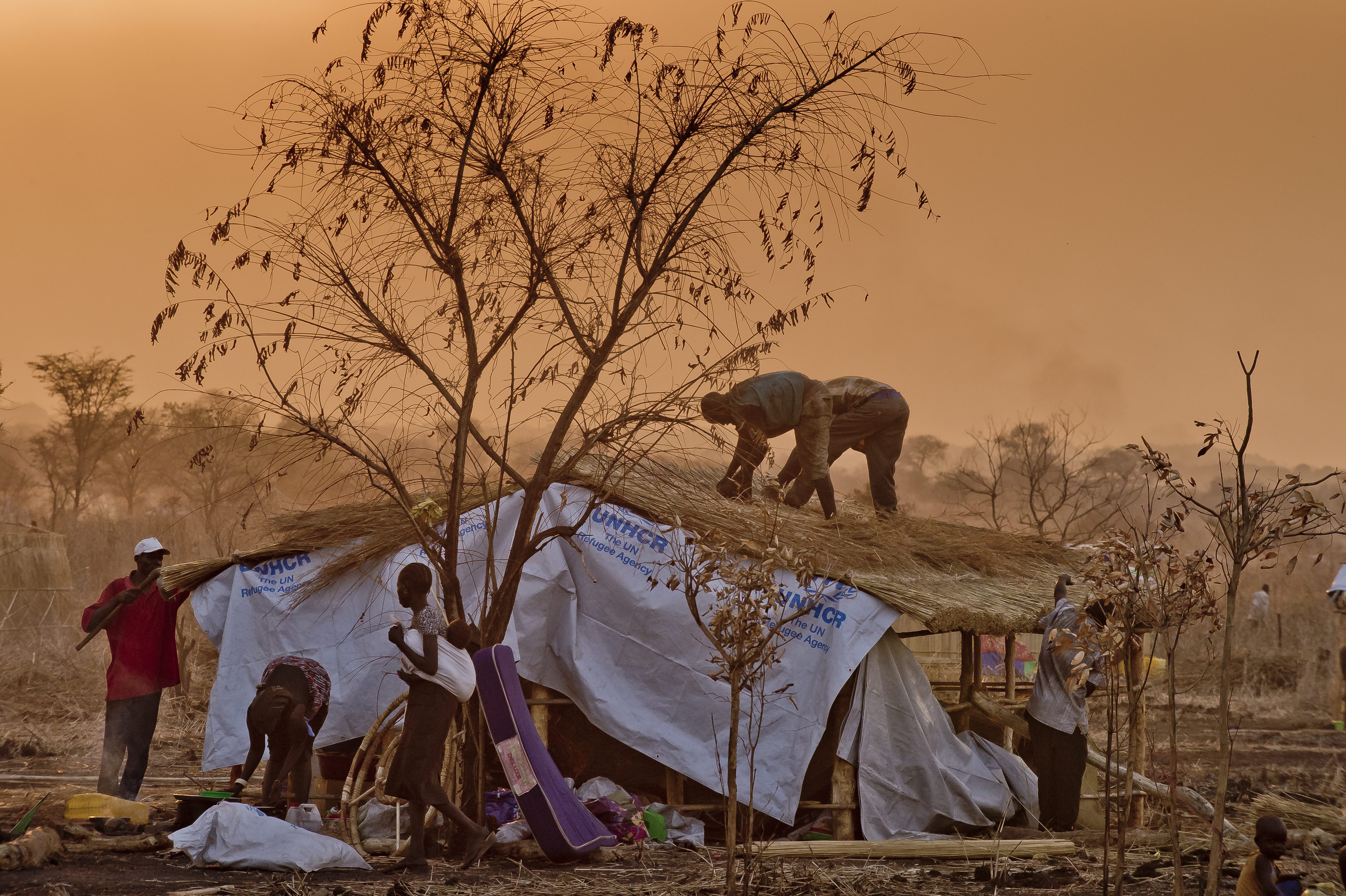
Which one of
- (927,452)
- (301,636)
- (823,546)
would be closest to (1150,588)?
(823,546)

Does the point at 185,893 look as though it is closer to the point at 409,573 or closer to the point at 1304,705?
the point at 409,573

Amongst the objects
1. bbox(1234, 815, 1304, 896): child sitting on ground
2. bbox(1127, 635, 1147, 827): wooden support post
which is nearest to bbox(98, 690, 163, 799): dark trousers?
bbox(1127, 635, 1147, 827): wooden support post

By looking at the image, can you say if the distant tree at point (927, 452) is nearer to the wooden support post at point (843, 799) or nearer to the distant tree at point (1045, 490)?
the distant tree at point (1045, 490)

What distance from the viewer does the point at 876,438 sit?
416 inches

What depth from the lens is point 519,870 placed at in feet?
19.8

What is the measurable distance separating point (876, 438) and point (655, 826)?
4276mm

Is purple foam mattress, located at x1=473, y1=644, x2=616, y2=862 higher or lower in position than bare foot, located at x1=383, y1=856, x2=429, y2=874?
higher

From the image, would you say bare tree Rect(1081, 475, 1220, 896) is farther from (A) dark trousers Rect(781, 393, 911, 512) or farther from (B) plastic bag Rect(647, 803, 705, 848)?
(A) dark trousers Rect(781, 393, 911, 512)

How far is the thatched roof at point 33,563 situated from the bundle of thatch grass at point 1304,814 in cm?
1556

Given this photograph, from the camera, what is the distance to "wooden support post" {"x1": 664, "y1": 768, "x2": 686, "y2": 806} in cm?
809

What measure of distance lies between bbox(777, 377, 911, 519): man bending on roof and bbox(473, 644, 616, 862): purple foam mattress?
429cm

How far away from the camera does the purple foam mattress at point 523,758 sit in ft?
20.7

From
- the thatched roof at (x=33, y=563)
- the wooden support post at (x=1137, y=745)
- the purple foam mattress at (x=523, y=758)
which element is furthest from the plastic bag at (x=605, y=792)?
the thatched roof at (x=33, y=563)

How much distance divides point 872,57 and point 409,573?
11.8 ft
